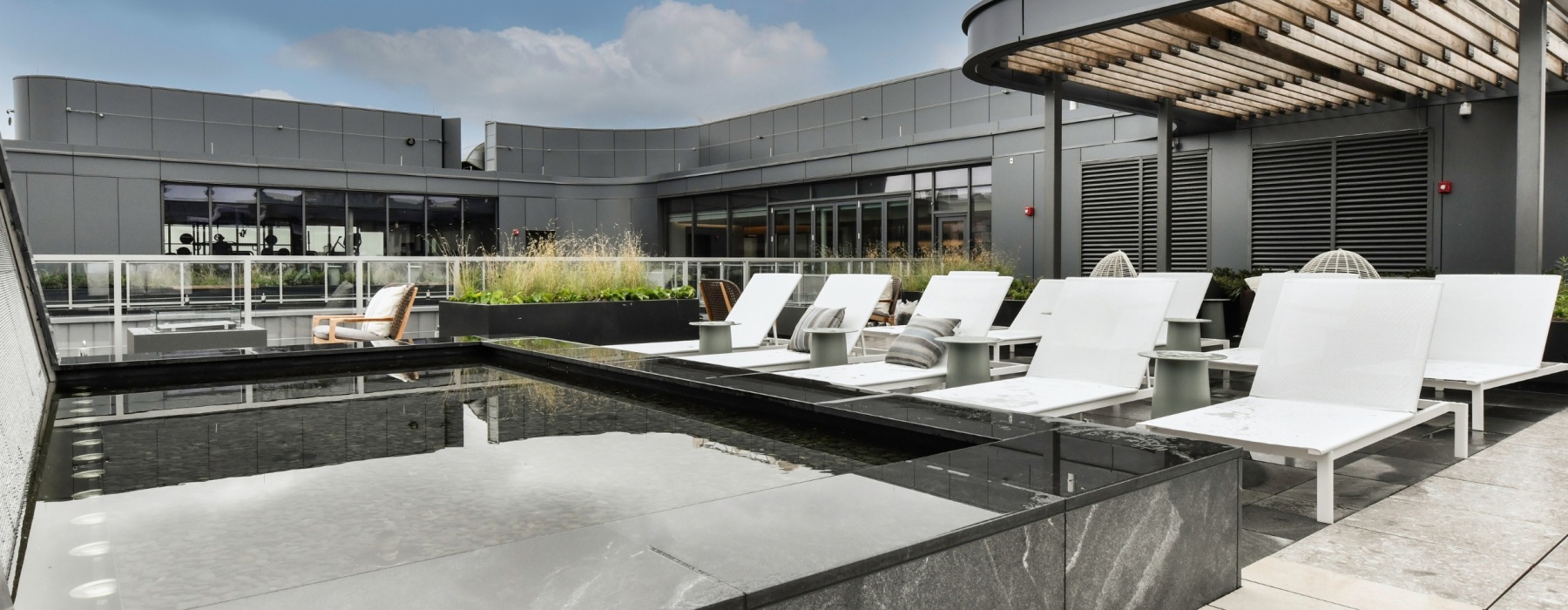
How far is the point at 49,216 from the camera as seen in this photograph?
51.2ft

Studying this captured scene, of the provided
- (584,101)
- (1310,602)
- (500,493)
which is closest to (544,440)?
(500,493)

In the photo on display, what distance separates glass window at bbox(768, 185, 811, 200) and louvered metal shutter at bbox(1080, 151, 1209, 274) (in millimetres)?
6019

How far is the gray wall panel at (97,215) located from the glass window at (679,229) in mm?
10931

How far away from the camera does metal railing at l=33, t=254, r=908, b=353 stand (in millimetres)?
8688

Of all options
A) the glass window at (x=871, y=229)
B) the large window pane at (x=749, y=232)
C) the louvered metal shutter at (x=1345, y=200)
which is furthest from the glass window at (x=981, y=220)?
the large window pane at (x=749, y=232)

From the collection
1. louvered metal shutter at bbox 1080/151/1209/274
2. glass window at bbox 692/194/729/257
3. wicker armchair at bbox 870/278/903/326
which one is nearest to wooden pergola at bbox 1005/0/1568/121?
louvered metal shutter at bbox 1080/151/1209/274

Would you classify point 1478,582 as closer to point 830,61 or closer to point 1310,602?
point 1310,602

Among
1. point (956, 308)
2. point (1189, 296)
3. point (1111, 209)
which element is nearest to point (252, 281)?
point (956, 308)

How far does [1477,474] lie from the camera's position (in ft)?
12.8

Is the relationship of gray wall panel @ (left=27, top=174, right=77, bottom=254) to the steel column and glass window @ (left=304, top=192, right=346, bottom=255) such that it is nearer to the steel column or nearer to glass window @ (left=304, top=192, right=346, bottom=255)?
glass window @ (left=304, top=192, right=346, bottom=255)

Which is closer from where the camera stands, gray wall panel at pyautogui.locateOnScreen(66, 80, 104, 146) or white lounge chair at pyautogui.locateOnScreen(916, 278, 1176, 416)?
white lounge chair at pyautogui.locateOnScreen(916, 278, 1176, 416)

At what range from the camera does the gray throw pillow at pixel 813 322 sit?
6.15 m

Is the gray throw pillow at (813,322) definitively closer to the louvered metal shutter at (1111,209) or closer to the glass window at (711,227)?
the louvered metal shutter at (1111,209)

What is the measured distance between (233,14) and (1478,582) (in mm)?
74542
